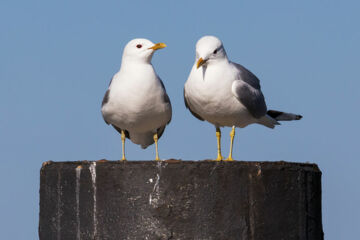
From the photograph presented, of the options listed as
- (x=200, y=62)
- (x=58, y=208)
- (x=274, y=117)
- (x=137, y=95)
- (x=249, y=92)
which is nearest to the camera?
(x=58, y=208)

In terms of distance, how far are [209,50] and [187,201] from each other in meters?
2.31

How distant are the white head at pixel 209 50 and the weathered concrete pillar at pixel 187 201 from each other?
1791 millimetres

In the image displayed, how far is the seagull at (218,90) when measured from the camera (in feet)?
29.3

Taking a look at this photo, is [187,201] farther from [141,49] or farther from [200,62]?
[141,49]

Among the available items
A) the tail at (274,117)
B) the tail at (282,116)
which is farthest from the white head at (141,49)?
the tail at (282,116)

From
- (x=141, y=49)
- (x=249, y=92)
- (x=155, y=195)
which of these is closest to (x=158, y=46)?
(x=141, y=49)

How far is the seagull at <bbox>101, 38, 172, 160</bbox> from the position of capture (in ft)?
30.0

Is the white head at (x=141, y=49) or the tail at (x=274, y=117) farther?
the tail at (x=274, y=117)

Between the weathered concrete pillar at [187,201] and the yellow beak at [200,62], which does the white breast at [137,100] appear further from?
the weathered concrete pillar at [187,201]

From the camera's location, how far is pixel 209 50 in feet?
29.5

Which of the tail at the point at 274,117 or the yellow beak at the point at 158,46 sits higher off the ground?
the yellow beak at the point at 158,46

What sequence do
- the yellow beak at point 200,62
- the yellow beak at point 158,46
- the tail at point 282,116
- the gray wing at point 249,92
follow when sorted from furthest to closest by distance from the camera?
the tail at point 282,116, the yellow beak at point 158,46, the gray wing at point 249,92, the yellow beak at point 200,62

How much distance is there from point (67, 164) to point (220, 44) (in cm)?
258

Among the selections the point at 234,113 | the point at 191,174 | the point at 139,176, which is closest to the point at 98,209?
the point at 139,176
